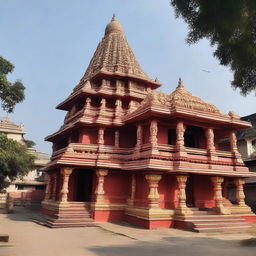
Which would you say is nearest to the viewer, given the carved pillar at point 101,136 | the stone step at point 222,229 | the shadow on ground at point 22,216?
the stone step at point 222,229

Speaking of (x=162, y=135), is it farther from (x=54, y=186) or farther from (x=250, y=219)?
(x=54, y=186)

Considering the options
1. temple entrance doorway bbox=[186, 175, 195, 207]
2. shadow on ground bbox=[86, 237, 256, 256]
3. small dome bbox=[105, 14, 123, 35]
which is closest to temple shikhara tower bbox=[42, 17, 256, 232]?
temple entrance doorway bbox=[186, 175, 195, 207]

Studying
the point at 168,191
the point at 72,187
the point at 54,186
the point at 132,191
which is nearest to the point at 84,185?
the point at 72,187

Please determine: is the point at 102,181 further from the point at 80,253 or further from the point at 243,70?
the point at 243,70

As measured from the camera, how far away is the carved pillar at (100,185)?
14.7 metres

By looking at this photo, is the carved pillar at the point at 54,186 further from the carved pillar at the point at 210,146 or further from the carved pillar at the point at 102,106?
the carved pillar at the point at 210,146

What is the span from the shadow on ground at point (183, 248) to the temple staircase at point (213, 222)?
2.05 meters

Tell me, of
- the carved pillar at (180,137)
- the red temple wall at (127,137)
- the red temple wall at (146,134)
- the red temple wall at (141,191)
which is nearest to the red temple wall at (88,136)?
the red temple wall at (127,137)

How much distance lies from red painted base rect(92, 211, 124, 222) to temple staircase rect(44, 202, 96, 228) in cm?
37

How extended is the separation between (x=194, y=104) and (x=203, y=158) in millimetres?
3023

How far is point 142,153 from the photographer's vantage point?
1428cm

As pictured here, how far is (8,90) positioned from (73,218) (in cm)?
808

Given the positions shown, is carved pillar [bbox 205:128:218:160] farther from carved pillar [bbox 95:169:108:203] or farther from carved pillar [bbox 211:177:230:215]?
carved pillar [bbox 95:169:108:203]

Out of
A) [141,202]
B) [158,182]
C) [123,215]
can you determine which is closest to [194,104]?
[158,182]
